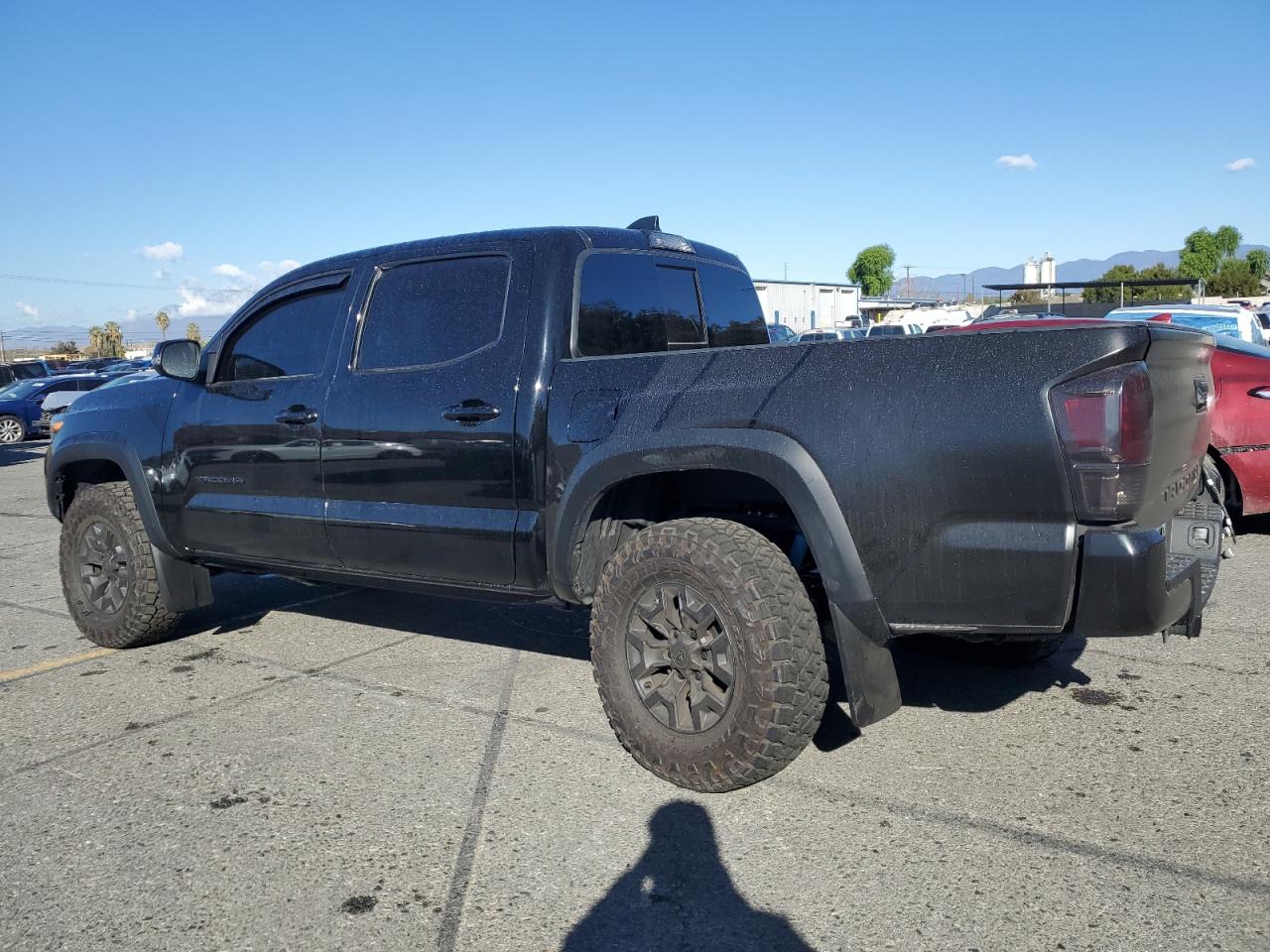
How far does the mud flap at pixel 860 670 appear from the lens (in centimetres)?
312

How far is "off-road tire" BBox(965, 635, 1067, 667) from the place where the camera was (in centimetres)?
444

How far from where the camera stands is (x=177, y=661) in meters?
5.19

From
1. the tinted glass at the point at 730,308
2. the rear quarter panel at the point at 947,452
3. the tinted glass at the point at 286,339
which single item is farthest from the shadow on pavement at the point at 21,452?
the rear quarter panel at the point at 947,452

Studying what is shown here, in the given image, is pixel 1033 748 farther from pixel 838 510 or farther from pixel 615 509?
pixel 615 509

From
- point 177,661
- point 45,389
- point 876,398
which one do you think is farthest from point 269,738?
point 45,389

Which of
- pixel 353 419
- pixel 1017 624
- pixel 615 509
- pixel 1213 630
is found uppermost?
pixel 353 419

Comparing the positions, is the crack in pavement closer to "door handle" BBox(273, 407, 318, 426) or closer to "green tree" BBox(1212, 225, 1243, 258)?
"door handle" BBox(273, 407, 318, 426)

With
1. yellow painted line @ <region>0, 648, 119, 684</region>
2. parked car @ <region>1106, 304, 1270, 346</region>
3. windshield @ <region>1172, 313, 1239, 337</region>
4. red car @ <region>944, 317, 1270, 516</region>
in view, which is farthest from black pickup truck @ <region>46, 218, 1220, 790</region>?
windshield @ <region>1172, 313, 1239, 337</region>

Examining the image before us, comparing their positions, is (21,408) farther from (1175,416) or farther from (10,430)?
(1175,416)

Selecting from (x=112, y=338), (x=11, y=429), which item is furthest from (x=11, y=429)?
(x=112, y=338)

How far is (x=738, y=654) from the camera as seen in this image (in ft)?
10.6

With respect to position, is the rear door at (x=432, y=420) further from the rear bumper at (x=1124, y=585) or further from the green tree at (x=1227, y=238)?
the green tree at (x=1227, y=238)

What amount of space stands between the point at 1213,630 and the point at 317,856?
4376 millimetres

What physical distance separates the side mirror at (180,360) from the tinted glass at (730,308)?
2.47 metres
